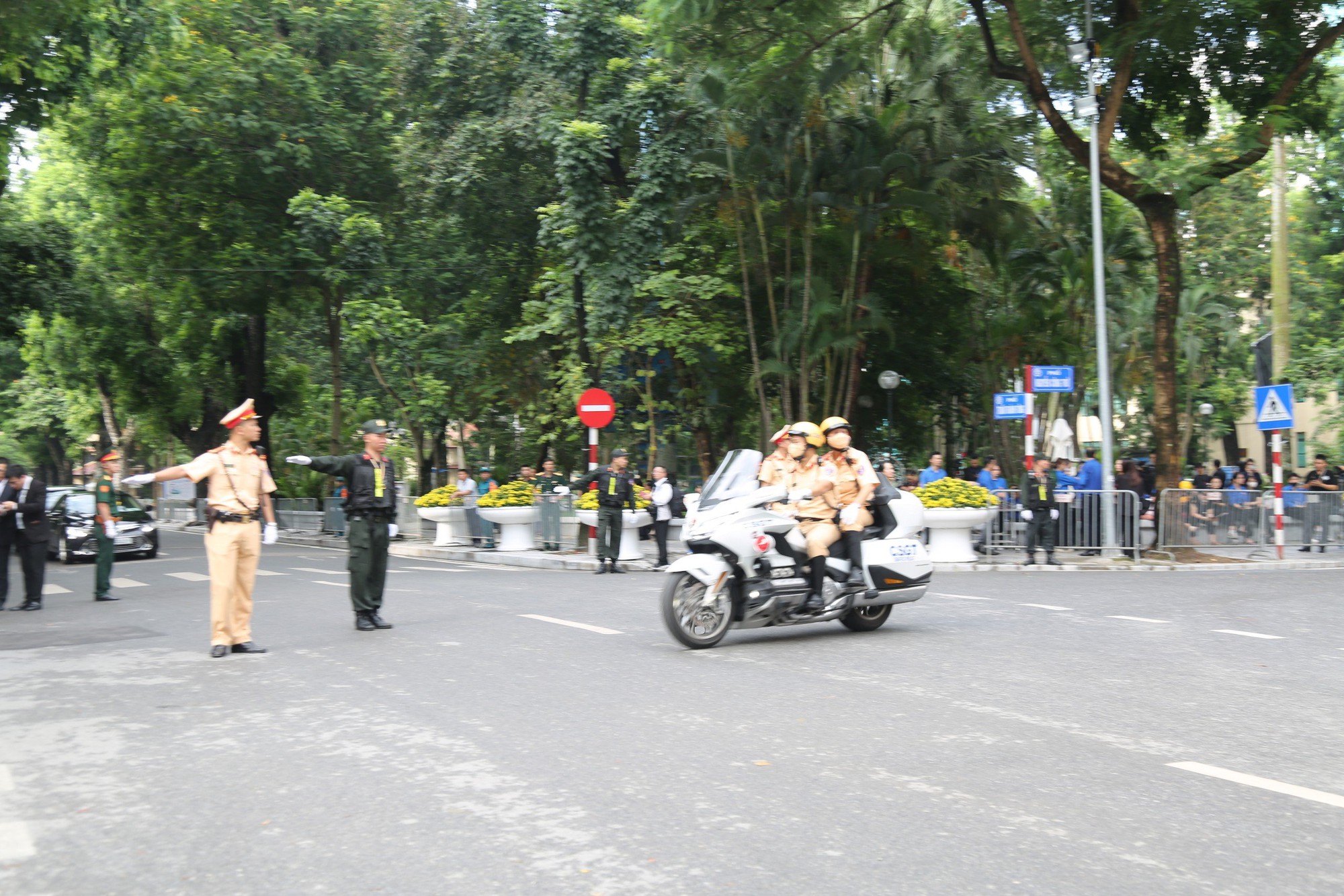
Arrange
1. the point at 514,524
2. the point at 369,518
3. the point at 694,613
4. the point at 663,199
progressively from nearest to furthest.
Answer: the point at 694,613, the point at 369,518, the point at 514,524, the point at 663,199

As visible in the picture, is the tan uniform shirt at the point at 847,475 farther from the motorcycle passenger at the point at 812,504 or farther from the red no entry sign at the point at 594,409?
the red no entry sign at the point at 594,409

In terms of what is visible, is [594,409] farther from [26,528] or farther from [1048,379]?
[26,528]

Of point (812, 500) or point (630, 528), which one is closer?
point (812, 500)

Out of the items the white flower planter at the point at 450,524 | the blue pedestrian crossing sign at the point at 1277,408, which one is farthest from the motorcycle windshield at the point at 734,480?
the white flower planter at the point at 450,524

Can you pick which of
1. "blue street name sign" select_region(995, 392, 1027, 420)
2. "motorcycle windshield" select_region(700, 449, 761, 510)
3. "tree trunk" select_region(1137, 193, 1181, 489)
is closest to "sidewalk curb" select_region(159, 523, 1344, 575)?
"tree trunk" select_region(1137, 193, 1181, 489)

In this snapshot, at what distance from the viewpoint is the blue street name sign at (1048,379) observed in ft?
73.2

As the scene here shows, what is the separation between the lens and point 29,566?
51.6ft

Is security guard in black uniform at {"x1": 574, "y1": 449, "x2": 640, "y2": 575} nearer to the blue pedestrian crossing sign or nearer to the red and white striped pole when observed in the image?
the blue pedestrian crossing sign

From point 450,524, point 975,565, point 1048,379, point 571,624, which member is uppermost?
point 1048,379

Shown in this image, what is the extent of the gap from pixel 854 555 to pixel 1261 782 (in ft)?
18.1

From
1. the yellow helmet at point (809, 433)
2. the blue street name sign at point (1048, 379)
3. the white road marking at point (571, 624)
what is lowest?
the white road marking at point (571, 624)

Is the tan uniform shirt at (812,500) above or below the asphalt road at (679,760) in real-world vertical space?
above

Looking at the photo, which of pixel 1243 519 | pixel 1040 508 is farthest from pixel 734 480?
pixel 1243 519

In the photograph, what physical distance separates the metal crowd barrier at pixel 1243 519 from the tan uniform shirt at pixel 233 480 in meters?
15.2
